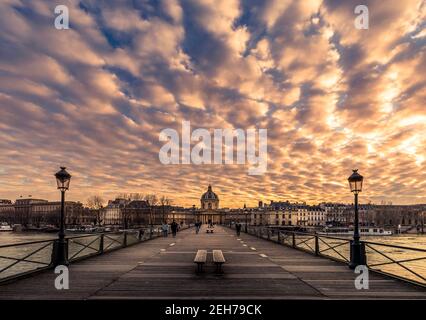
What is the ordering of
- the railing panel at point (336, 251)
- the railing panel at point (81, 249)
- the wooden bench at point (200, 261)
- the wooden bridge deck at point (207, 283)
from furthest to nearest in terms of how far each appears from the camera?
the railing panel at point (336, 251), the railing panel at point (81, 249), the wooden bench at point (200, 261), the wooden bridge deck at point (207, 283)

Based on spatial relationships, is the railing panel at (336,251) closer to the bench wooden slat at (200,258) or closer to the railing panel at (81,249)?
the bench wooden slat at (200,258)

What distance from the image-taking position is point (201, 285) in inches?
475

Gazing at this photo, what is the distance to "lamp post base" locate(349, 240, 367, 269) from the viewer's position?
15570 millimetres

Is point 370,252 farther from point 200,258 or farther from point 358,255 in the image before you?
point 200,258

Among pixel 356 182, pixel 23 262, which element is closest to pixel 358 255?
pixel 356 182

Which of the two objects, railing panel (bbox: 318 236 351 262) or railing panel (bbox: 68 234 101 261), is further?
Answer: railing panel (bbox: 318 236 351 262)

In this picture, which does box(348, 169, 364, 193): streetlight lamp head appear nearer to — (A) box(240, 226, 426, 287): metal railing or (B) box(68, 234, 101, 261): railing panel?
(A) box(240, 226, 426, 287): metal railing

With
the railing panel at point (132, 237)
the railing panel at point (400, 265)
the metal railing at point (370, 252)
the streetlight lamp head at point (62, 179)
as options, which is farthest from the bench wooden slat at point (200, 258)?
the railing panel at point (132, 237)

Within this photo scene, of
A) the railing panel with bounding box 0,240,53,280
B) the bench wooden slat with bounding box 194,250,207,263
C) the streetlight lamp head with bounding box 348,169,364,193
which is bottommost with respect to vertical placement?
the railing panel with bounding box 0,240,53,280

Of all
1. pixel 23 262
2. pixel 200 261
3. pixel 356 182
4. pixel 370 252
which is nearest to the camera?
pixel 200 261

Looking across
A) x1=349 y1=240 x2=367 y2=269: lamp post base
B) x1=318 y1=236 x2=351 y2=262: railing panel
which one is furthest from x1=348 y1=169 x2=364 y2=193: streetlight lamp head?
x1=349 y1=240 x2=367 y2=269: lamp post base

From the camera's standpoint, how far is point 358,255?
1570 centimetres

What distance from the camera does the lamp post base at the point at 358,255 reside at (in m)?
15.6
